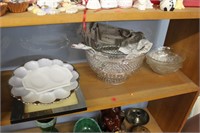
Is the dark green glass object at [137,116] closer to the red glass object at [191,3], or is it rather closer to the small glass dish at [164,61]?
the small glass dish at [164,61]

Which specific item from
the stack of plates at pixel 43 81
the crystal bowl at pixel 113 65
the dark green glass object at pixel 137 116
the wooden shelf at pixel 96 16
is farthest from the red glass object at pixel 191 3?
the dark green glass object at pixel 137 116

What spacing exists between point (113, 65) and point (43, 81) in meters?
0.25

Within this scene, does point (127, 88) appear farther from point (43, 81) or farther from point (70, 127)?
point (70, 127)

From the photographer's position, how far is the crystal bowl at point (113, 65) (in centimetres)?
71

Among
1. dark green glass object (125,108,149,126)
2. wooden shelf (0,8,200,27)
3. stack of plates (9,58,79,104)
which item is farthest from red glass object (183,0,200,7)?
dark green glass object (125,108,149,126)

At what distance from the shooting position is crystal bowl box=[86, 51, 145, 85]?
705mm

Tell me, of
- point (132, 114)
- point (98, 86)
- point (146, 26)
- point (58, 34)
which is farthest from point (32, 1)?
point (132, 114)

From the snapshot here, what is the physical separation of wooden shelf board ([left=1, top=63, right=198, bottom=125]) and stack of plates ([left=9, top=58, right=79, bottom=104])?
0.24 feet

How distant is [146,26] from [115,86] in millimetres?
362

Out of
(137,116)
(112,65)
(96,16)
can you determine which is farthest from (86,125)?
(96,16)

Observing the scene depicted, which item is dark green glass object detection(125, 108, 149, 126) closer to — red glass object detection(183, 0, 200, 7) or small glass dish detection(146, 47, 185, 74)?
small glass dish detection(146, 47, 185, 74)

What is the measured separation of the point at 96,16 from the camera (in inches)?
21.0

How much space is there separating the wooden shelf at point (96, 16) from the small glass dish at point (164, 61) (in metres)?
0.25

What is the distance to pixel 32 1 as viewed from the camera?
54 cm
